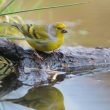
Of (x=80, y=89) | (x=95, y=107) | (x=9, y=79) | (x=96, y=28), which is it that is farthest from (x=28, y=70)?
(x=96, y=28)

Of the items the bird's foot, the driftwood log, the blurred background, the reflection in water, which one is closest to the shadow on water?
the reflection in water

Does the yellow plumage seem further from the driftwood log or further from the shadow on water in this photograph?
the shadow on water

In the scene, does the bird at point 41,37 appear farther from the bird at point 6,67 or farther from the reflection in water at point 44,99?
the reflection in water at point 44,99

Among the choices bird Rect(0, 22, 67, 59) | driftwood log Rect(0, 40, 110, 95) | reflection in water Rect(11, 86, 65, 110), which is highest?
bird Rect(0, 22, 67, 59)

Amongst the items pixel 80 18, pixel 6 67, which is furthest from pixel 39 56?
pixel 80 18

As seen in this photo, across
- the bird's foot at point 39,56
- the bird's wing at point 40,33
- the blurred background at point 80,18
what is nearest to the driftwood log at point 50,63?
the bird's foot at point 39,56

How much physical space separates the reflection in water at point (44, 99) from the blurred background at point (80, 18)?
36.6 inches

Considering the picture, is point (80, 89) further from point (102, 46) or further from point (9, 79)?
point (102, 46)

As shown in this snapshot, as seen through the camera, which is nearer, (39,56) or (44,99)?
(44,99)

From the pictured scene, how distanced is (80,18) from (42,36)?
195 centimetres

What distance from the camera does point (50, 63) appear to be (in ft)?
16.5

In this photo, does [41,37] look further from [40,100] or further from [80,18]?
[80,18]

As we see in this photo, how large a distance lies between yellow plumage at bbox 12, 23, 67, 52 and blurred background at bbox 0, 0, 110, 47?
331 millimetres

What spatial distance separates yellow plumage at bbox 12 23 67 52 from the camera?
493 centimetres
